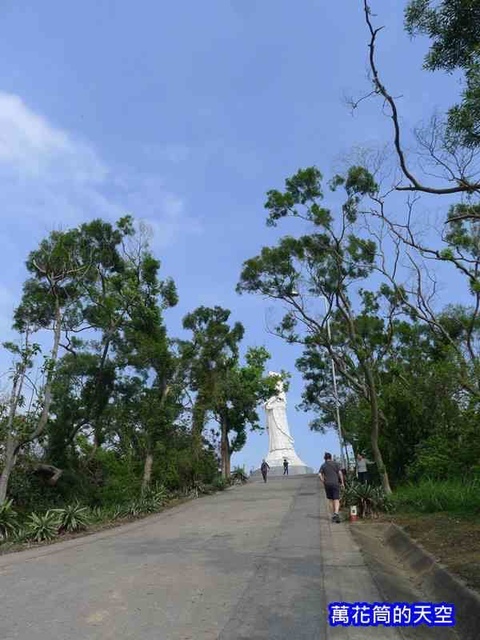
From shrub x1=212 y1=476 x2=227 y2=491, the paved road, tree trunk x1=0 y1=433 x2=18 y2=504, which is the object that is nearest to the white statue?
shrub x1=212 y1=476 x2=227 y2=491

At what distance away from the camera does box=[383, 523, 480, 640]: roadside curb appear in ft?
15.7

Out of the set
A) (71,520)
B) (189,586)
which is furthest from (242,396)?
(189,586)

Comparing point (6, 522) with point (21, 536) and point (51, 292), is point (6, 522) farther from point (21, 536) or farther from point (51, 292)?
point (51, 292)

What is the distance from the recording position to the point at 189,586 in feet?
21.7

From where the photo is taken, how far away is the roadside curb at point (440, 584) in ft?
15.7

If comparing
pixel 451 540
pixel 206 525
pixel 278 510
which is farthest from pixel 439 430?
pixel 451 540

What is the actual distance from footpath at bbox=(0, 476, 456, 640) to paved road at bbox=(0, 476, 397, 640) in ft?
0.04

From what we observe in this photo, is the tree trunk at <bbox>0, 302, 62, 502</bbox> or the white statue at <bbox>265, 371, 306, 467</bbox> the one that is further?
the white statue at <bbox>265, 371, 306, 467</bbox>

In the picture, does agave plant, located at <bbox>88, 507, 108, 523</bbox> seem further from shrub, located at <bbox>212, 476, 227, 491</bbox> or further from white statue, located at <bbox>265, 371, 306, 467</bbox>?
white statue, located at <bbox>265, 371, 306, 467</bbox>

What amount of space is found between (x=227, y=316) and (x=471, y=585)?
22888 mm

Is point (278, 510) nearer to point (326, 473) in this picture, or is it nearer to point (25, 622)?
point (326, 473)

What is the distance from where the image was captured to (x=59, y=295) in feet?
61.8

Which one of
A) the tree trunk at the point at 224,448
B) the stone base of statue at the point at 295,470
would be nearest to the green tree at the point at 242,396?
the tree trunk at the point at 224,448

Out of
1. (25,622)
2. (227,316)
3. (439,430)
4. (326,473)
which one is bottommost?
(25,622)
